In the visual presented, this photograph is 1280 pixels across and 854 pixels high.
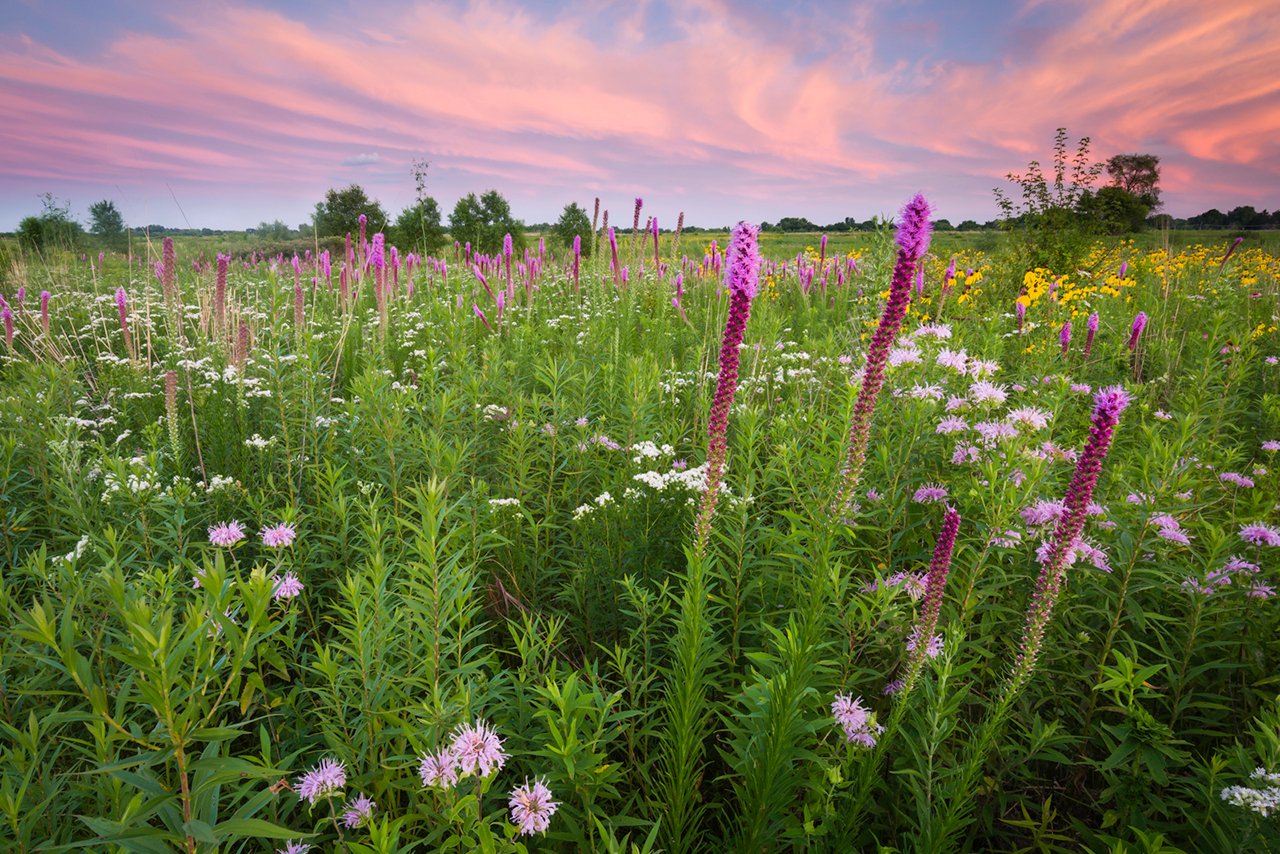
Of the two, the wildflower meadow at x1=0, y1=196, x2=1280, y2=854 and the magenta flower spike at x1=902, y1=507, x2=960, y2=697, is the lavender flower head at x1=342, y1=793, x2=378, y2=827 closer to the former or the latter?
the wildflower meadow at x1=0, y1=196, x2=1280, y2=854

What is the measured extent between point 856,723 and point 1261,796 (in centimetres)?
95

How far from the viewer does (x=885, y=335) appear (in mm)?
2240

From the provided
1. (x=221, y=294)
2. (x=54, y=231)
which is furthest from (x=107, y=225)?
(x=221, y=294)

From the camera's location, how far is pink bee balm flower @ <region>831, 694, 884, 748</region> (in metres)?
1.67

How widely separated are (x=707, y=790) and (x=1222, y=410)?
4456 millimetres

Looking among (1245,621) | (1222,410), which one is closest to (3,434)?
(1245,621)

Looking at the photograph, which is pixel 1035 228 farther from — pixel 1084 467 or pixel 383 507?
pixel 383 507

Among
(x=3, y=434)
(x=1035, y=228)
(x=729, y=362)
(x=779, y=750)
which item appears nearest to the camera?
(x=779, y=750)

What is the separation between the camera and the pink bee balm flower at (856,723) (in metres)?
1.67

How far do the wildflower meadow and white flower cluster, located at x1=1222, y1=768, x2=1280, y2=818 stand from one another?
3cm

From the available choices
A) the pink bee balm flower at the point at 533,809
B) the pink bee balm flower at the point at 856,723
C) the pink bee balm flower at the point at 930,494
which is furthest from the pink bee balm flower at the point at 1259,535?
the pink bee balm flower at the point at 533,809

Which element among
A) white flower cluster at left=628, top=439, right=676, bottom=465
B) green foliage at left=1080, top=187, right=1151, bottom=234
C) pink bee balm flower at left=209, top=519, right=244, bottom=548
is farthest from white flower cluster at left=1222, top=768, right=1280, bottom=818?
green foliage at left=1080, top=187, right=1151, bottom=234

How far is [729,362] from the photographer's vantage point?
7.27 ft

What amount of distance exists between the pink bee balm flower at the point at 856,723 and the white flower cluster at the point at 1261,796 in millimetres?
834
